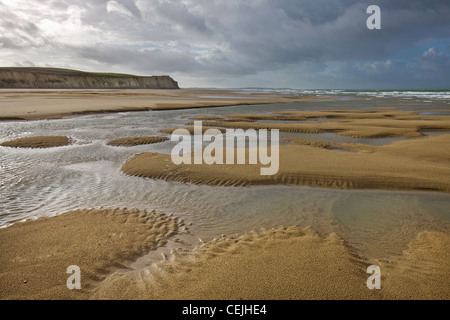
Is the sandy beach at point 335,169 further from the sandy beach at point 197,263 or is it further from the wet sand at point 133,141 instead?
the wet sand at point 133,141

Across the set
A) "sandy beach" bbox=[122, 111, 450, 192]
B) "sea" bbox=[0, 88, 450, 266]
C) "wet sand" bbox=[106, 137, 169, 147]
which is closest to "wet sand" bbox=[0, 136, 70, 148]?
"wet sand" bbox=[106, 137, 169, 147]

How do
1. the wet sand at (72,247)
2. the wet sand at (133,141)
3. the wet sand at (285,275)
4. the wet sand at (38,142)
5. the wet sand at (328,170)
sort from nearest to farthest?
the wet sand at (285,275), the wet sand at (72,247), the wet sand at (328,170), the wet sand at (38,142), the wet sand at (133,141)

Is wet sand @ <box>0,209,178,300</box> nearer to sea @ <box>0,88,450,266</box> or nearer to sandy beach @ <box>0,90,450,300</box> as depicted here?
sandy beach @ <box>0,90,450,300</box>

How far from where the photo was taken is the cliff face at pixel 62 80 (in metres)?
90.4

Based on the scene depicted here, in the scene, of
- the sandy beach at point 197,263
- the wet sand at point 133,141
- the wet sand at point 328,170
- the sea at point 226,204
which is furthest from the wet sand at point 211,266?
the wet sand at point 133,141

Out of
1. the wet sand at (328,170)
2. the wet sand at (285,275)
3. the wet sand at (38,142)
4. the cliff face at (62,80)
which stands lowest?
the wet sand at (285,275)

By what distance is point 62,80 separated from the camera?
341 feet

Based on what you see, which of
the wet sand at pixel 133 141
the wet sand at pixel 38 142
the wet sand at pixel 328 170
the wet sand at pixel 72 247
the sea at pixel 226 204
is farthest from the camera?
the wet sand at pixel 133 141

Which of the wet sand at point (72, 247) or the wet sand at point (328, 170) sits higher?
the wet sand at point (328, 170)

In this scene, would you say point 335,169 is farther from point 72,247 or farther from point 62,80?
point 62,80

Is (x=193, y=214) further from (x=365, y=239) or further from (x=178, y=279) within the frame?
(x=365, y=239)

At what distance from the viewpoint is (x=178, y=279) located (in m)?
4.14

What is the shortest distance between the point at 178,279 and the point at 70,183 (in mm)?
6198
